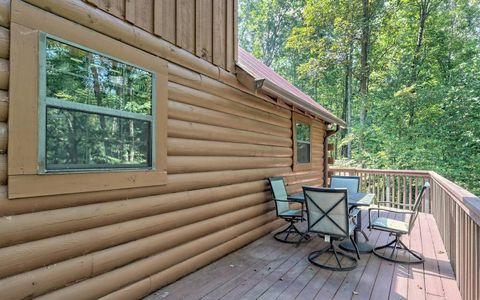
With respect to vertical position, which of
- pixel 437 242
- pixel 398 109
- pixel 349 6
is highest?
pixel 349 6

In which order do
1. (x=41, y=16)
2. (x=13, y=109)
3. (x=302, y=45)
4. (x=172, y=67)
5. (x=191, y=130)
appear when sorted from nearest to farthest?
(x=13, y=109) → (x=41, y=16) → (x=172, y=67) → (x=191, y=130) → (x=302, y=45)

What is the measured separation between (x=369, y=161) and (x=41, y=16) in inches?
470

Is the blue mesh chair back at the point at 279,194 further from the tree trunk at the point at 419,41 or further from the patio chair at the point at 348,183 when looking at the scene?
the tree trunk at the point at 419,41

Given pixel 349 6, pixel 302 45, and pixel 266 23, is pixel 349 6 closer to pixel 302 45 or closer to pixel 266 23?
pixel 302 45

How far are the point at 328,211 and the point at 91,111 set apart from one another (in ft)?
9.03

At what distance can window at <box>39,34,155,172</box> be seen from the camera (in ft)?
5.98

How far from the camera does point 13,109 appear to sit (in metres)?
1.64

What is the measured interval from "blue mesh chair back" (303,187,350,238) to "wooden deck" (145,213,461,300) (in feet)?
1.53

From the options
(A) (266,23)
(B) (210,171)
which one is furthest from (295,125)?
(A) (266,23)

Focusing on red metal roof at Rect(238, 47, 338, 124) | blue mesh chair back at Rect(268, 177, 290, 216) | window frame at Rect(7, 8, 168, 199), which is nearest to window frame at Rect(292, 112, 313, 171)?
red metal roof at Rect(238, 47, 338, 124)

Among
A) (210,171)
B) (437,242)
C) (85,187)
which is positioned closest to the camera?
(85,187)

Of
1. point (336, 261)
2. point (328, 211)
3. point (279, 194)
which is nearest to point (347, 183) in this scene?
point (279, 194)

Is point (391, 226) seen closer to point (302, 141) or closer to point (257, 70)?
point (302, 141)

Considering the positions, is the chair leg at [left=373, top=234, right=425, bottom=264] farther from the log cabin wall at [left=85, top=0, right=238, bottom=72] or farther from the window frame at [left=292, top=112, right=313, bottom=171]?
the log cabin wall at [left=85, top=0, right=238, bottom=72]
